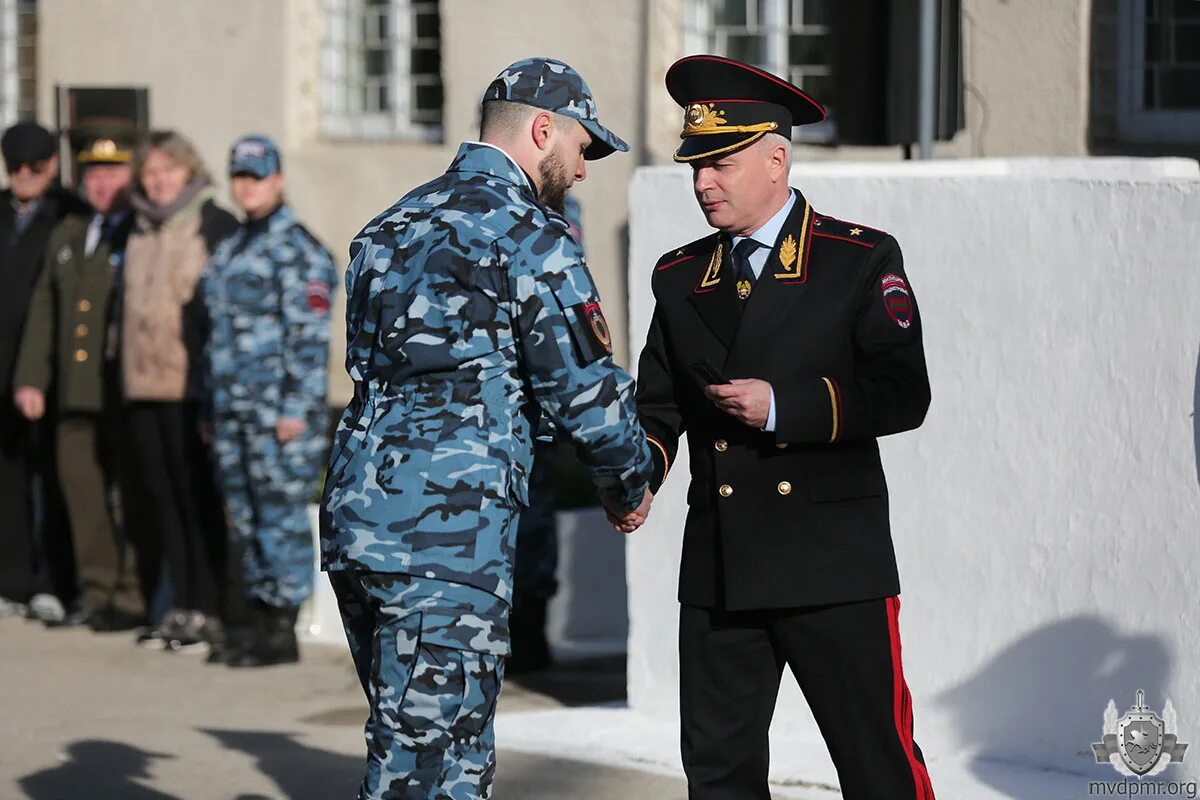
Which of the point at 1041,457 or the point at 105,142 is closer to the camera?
the point at 1041,457

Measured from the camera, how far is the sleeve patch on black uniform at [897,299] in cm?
464

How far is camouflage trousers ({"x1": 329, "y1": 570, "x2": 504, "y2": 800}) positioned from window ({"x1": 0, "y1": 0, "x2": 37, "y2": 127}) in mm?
12140

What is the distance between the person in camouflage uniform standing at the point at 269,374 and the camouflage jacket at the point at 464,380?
157 inches

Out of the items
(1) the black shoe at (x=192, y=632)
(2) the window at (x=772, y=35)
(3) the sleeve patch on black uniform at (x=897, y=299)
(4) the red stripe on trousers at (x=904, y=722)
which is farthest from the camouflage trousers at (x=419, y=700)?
(2) the window at (x=772, y=35)

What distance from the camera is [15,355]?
9945 mm

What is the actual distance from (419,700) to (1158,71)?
7.66 meters

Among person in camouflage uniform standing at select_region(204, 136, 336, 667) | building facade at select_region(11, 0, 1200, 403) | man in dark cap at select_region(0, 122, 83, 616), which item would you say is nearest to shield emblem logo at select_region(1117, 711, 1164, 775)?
person in camouflage uniform standing at select_region(204, 136, 336, 667)

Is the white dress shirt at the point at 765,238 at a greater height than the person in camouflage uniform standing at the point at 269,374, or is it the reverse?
the white dress shirt at the point at 765,238

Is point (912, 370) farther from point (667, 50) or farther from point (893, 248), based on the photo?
point (667, 50)

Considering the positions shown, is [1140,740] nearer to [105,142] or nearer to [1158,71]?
[1158,71]

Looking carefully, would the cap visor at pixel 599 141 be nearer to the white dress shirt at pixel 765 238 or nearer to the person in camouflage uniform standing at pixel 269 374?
the white dress shirt at pixel 765 238

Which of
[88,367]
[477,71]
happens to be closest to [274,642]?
[88,367]

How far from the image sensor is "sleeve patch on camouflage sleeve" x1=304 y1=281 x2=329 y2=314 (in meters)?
8.41

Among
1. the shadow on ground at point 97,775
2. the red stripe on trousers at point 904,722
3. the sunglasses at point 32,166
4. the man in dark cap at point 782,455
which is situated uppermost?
the sunglasses at point 32,166
